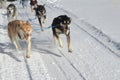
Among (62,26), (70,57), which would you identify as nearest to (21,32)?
(62,26)

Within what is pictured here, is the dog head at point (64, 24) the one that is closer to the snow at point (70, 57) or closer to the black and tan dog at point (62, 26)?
the black and tan dog at point (62, 26)

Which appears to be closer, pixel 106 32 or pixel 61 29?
pixel 61 29

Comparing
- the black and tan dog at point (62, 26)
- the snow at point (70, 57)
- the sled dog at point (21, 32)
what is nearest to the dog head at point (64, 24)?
the black and tan dog at point (62, 26)

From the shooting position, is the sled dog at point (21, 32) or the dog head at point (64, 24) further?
the dog head at point (64, 24)

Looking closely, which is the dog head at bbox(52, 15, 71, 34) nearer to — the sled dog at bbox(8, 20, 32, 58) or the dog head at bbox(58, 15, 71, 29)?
the dog head at bbox(58, 15, 71, 29)

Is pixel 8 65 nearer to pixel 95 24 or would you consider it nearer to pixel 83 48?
pixel 83 48

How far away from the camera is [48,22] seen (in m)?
13.6

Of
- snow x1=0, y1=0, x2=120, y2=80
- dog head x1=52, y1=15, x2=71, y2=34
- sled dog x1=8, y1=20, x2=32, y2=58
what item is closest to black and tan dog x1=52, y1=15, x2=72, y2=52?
dog head x1=52, y1=15, x2=71, y2=34

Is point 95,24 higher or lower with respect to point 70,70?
lower

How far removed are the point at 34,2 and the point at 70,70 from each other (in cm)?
1013

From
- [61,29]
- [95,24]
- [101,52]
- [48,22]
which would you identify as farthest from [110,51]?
[48,22]

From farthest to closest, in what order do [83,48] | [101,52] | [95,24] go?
[95,24], [83,48], [101,52]

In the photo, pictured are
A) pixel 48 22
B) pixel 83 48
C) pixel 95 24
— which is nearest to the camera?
pixel 83 48

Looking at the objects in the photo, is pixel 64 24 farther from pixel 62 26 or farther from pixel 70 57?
pixel 70 57
